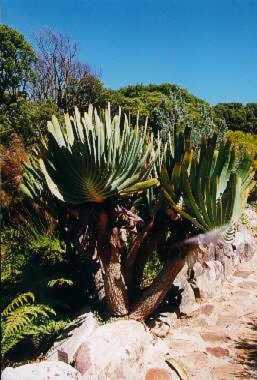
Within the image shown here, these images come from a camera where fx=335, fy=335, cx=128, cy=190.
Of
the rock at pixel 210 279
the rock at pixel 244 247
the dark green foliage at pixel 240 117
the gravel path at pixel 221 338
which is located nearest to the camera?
the gravel path at pixel 221 338

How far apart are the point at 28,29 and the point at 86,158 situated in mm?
16137

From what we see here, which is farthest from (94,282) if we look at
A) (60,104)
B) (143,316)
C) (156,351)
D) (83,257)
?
(60,104)

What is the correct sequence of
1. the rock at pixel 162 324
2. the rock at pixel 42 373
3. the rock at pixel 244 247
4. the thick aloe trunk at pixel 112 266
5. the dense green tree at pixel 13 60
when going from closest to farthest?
the rock at pixel 42 373, the thick aloe trunk at pixel 112 266, the rock at pixel 162 324, the rock at pixel 244 247, the dense green tree at pixel 13 60

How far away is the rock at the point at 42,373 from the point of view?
2598 mm

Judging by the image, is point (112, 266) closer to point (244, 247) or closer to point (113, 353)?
point (113, 353)

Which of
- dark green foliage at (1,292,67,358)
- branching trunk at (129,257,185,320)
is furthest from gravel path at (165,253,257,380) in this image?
dark green foliage at (1,292,67,358)

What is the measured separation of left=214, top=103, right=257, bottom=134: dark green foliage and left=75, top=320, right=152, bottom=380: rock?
78.2 ft

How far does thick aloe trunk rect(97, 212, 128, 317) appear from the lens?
3604 mm

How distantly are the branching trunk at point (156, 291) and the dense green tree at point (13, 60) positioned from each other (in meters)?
12.5

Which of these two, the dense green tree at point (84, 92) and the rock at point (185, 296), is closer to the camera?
the rock at point (185, 296)

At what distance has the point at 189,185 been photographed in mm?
3125

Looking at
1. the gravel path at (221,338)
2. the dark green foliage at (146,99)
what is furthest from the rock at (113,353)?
the dark green foliage at (146,99)

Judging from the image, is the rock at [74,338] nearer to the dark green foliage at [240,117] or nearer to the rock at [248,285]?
the rock at [248,285]

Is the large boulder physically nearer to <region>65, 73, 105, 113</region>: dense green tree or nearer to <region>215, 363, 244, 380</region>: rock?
<region>215, 363, 244, 380</region>: rock
